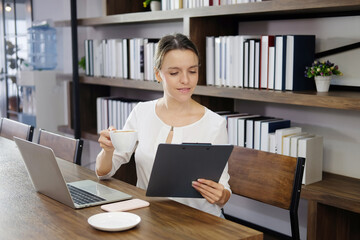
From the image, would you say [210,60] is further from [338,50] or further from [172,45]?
[172,45]

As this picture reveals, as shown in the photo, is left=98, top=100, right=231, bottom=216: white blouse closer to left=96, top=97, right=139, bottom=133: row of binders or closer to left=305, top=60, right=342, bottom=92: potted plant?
left=305, top=60, right=342, bottom=92: potted plant

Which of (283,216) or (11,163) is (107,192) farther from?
(283,216)

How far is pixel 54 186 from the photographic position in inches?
64.2

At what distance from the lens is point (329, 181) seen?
8.74 ft

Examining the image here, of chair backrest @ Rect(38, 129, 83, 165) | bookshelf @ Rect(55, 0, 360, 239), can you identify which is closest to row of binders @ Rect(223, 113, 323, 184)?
bookshelf @ Rect(55, 0, 360, 239)

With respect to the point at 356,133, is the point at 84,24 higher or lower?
higher

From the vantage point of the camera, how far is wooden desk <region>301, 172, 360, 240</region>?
7.91 feet

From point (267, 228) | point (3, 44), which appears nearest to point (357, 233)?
point (267, 228)

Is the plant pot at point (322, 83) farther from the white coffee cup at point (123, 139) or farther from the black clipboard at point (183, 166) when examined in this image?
the white coffee cup at point (123, 139)

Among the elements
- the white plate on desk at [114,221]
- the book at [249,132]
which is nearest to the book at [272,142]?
the book at [249,132]

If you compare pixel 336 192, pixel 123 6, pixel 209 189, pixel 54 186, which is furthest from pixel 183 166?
pixel 123 6

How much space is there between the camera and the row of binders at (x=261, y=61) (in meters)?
2.67

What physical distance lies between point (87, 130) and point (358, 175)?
2.36m

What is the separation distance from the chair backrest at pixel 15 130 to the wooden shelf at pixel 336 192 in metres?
1.46
